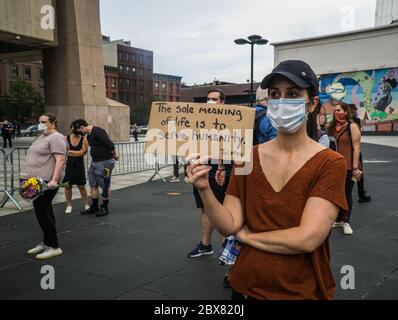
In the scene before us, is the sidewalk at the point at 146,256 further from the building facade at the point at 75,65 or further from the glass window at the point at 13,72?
the glass window at the point at 13,72

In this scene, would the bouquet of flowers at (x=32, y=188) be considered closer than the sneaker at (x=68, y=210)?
Yes

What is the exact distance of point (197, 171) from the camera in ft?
5.81

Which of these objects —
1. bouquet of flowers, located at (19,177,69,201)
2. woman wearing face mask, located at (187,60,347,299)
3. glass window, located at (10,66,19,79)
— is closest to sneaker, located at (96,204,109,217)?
bouquet of flowers, located at (19,177,69,201)

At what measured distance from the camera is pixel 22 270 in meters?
4.62

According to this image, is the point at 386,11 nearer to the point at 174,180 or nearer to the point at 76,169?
the point at 174,180

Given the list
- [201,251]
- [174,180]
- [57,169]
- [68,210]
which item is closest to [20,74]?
[174,180]

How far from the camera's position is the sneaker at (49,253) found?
4953mm

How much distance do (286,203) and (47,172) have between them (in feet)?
13.6

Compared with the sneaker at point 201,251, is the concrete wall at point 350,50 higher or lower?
higher

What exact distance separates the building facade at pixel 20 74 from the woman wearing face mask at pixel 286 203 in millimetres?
75287

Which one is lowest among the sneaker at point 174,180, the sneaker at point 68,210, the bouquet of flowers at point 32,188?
the sneaker at point 174,180

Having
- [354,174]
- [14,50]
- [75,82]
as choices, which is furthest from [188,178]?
[14,50]

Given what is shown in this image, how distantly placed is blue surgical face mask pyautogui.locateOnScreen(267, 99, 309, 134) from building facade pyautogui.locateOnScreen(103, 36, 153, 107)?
97.9 metres

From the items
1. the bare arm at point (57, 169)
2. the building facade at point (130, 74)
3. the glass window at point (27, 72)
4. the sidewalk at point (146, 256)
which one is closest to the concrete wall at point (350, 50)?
the sidewalk at point (146, 256)
